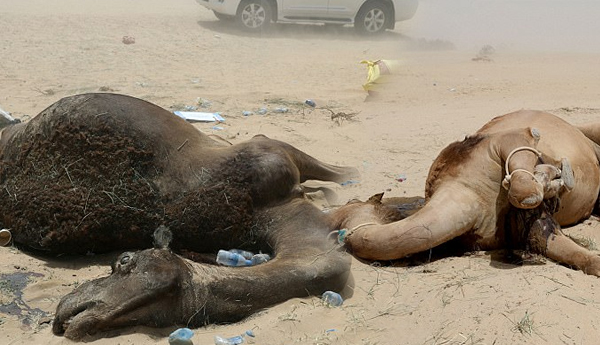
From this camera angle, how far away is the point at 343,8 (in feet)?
50.2

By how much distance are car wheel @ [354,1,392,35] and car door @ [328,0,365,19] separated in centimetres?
16

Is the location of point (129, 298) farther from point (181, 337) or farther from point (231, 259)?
point (231, 259)

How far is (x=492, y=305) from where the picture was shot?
10.9 feet

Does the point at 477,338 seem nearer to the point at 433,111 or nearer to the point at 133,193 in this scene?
the point at 133,193

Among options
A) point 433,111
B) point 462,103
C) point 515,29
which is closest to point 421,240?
point 433,111

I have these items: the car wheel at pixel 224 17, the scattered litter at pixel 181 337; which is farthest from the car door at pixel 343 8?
the scattered litter at pixel 181 337

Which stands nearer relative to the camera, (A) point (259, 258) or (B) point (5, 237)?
(A) point (259, 258)

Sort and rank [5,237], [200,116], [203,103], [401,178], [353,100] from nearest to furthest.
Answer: [5,237] → [401,178] → [200,116] → [203,103] → [353,100]

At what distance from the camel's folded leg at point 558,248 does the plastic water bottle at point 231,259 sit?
5.11 ft

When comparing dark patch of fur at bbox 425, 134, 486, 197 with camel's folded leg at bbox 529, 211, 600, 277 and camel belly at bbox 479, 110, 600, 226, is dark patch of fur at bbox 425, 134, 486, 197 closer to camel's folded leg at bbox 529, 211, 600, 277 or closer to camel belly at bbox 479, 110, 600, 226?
camel belly at bbox 479, 110, 600, 226

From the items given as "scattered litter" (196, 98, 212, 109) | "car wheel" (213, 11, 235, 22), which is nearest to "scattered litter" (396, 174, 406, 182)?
"scattered litter" (196, 98, 212, 109)

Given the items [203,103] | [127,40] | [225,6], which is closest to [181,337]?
[203,103]

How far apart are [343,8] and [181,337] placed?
1291 centimetres

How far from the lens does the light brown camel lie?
12.7 feet
